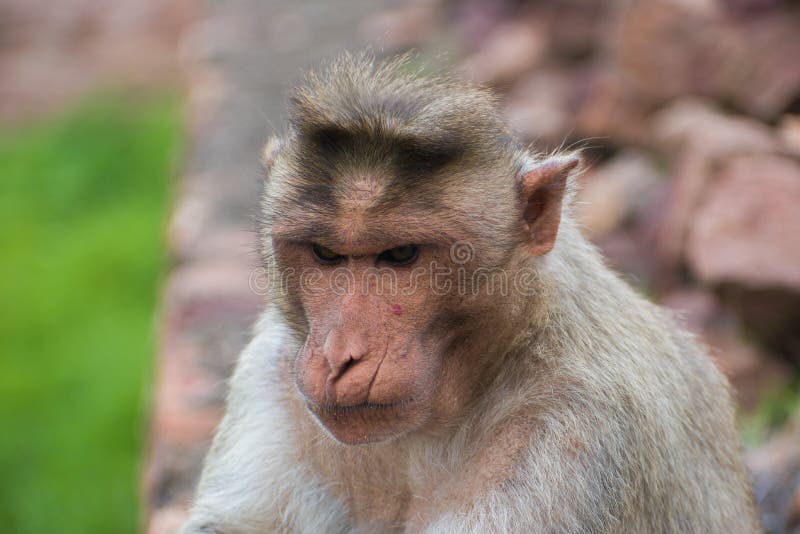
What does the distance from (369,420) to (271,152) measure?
40.9 inches

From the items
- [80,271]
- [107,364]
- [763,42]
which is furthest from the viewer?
[80,271]

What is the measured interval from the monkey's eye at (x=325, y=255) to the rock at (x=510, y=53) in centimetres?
559

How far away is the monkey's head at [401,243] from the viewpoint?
3.08 m

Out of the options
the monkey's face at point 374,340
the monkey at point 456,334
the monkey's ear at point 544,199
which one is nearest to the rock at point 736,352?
the monkey at point 456,334

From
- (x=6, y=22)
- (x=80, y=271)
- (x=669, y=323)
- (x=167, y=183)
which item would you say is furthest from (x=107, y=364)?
(x=6, y=22)

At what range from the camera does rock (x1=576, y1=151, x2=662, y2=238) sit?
6898mm

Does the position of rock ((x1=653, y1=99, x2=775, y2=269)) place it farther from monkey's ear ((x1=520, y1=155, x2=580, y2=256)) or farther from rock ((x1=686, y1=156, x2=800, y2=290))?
monkey's ear ((x1=520, y1=155, x2=580, y2=256))

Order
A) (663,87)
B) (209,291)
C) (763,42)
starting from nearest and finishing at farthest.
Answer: (209,291)
(763,42)
(663,87)

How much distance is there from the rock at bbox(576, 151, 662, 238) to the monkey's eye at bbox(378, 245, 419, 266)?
3.76 m

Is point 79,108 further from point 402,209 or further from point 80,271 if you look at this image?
point 402,209

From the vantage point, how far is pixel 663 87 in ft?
23.4

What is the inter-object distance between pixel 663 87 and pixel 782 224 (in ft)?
6.43

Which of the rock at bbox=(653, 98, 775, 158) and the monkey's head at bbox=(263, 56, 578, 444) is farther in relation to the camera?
the rock at bbox=(653, 98, 775, 158)

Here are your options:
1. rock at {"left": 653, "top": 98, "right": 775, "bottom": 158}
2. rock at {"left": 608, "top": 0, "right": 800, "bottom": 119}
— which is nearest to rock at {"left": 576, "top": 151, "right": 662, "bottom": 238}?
rock at {"left": 653, "top": 98, "right": 775, "bottom": 158}
